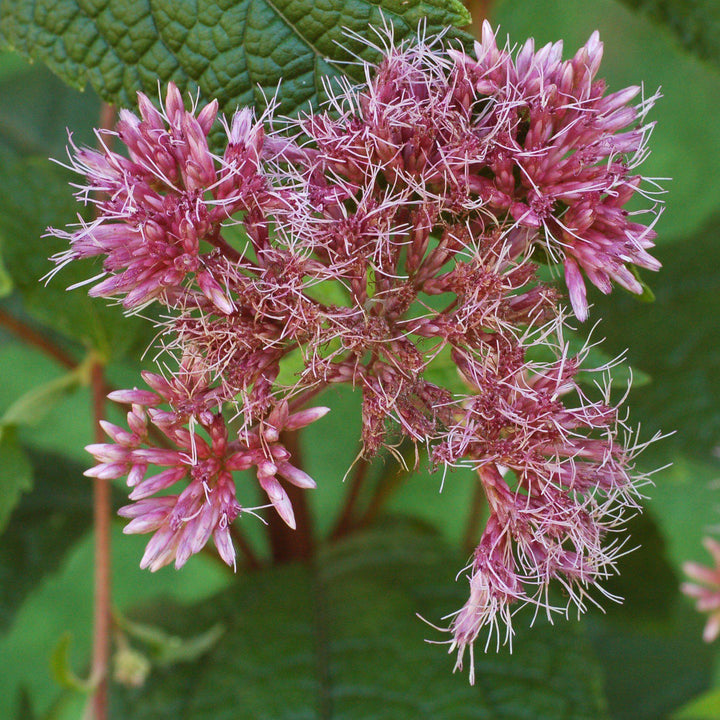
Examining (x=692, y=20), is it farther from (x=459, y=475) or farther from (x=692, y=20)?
(x=459, y=475)

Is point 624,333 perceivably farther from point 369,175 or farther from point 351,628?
point 369,175

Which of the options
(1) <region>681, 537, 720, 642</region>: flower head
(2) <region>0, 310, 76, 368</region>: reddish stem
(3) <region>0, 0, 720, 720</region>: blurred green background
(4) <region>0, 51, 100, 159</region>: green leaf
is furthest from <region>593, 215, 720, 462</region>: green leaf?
(4) <region>0, 51, 100, 159</region>: green leaf

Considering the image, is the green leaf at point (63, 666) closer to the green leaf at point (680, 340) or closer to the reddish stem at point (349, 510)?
the reddish stem at point (349, 510)

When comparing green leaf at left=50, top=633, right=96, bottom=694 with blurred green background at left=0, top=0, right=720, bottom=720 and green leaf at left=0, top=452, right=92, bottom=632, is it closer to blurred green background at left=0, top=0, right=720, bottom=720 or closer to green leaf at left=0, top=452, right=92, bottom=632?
blurred green background at left=0, top=0, right=720, bottom=720

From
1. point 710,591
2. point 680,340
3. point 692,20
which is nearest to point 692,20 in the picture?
point 692,20

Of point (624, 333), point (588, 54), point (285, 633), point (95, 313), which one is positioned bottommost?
point (285, 633)

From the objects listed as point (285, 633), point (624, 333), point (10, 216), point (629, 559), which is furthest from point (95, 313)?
point (629, 559)
